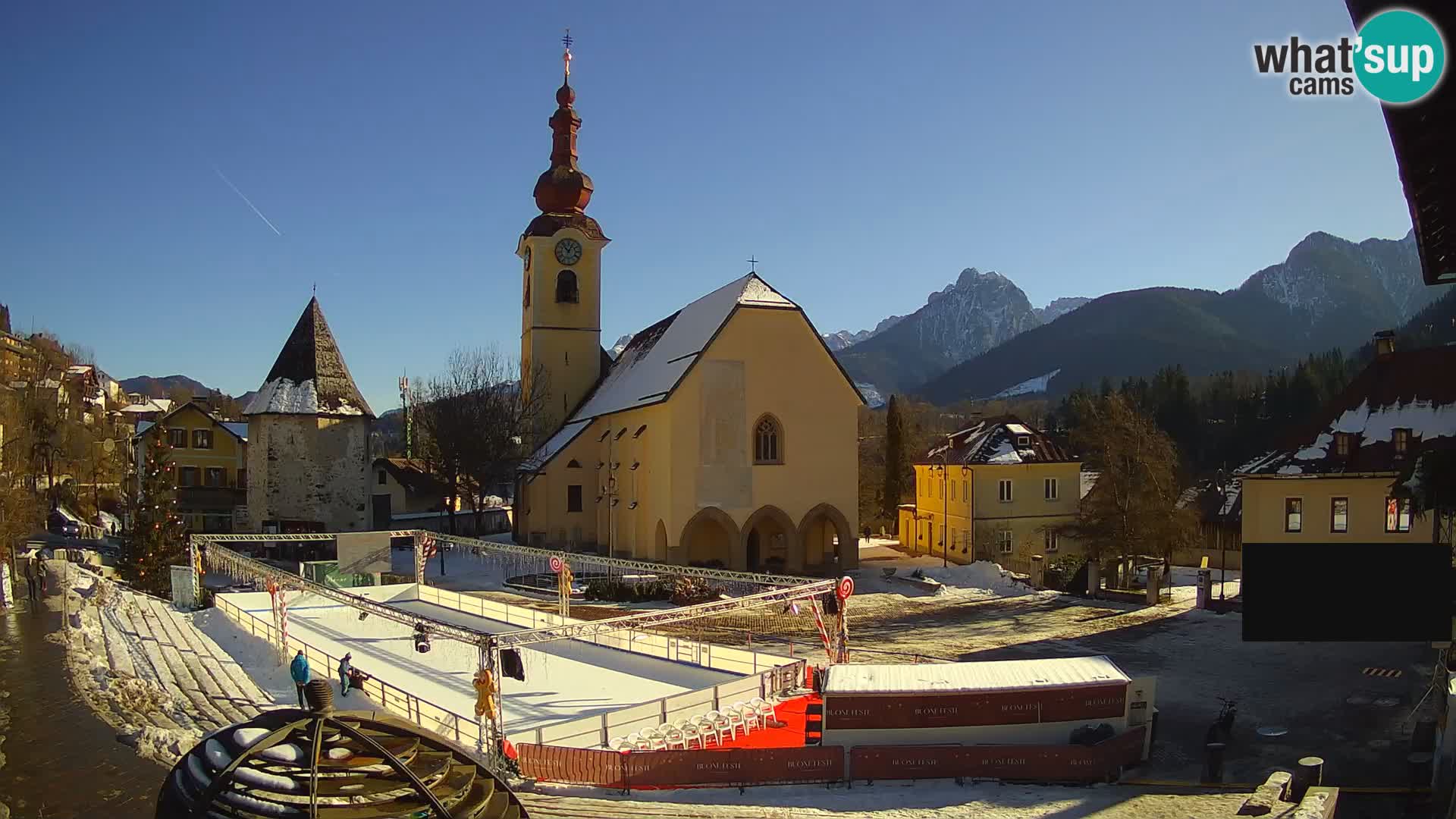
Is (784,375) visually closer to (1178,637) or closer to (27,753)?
(1178,637)

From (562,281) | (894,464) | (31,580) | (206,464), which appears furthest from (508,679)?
(206,464)

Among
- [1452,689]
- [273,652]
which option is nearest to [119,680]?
[273,652]

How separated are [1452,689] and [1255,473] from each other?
13073mm

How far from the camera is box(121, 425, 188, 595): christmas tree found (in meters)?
30.1

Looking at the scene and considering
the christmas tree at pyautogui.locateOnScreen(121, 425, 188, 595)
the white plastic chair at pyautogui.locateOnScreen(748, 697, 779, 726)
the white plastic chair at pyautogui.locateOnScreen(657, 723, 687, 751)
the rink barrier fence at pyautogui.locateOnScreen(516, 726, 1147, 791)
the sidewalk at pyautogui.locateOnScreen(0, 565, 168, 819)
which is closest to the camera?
the sidewalk at pyautogui.locateOnScreen(0, 565, 168, 819)

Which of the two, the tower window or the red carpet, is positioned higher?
the tower window

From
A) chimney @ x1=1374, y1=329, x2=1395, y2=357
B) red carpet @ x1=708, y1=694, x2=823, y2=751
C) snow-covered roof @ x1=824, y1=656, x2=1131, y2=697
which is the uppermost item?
chimney @ x1=1374, y1=329, x2=1395, y2=357

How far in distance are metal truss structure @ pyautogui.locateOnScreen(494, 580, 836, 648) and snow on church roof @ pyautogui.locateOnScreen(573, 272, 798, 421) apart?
16.7 metres

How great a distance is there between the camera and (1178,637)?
25.5m

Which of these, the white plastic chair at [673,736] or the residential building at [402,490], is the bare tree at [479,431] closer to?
the residential building at [402,490]

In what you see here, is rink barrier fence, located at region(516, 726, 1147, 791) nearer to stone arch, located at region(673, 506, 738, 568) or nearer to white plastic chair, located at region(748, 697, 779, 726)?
white plastic chair, located at region(748, 697, 779, 726)

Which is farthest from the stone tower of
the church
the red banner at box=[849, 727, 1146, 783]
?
the red banner at box=[849, 727, 1146, 783]

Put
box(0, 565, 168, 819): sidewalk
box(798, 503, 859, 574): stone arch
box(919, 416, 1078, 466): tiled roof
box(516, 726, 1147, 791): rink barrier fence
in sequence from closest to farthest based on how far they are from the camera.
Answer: box(0, 565, 168, 819): sidewalk < box(516, 726, 1147, 791): rink barrier fence < box(798, 503, 859, 574): stone arch < box(919, 416, 1078, 466): tiled roof

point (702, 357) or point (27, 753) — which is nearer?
point (27, 753)
